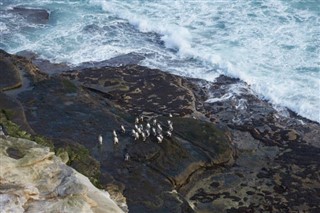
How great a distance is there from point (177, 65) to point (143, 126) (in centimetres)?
801

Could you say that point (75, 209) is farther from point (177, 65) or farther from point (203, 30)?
point (203, 30)

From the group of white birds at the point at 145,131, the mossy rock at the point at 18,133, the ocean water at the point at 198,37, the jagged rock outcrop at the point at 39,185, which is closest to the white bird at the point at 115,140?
the group of white birds at the point at 145,131

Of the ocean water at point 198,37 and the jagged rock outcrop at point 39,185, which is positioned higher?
the jagged rock outcrop at point 39,185

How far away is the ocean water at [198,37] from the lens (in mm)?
26141

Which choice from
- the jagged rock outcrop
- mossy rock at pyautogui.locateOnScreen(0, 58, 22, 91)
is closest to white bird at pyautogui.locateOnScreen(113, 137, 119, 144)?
the jagged rock outcrop

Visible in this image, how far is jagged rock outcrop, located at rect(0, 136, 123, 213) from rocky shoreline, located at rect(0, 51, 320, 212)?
7.55ft

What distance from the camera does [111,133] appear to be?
19.3m

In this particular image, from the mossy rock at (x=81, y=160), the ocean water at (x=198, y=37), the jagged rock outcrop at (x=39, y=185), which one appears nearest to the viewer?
the jagged rock outcrop at (x=39, y=185)

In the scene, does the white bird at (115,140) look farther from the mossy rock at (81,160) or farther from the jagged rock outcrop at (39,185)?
the jagged rock outcrop at (39,185)

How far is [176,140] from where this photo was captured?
19484 millimetres

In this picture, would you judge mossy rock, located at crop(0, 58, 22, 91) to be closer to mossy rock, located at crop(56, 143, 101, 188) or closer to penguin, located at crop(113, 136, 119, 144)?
mossy rock, located at crop(56, 143, 101, 188)

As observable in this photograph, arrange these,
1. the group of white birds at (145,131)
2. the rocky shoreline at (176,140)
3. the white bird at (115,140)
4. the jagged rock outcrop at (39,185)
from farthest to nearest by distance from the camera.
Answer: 1. the group of white birds at (145,131)
2. the white bird at (115,140)
3. the rocky shoreline at (176,140)
4. the jagged rock outcrop at (39,185)

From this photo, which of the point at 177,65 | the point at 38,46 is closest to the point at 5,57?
the point at 38,46

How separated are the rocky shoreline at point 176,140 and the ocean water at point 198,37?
2.12 metres
